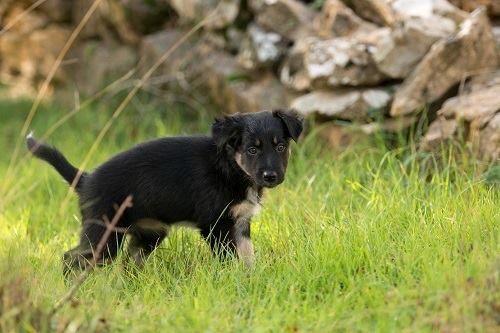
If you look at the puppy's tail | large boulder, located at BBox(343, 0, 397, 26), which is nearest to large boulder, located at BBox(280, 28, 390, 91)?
large boulder, located at BBox(343, 0, 397, 26)

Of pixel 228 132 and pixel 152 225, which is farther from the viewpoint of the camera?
pixel 152 225

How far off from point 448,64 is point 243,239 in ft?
9.19

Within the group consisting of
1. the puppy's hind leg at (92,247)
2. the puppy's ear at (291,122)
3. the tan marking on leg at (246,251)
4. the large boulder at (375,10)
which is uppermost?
the large boulder at (375,10)

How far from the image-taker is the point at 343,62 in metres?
7.73

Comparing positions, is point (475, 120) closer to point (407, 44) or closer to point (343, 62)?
point (407, 44)

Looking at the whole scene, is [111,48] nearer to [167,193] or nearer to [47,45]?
[47,45]

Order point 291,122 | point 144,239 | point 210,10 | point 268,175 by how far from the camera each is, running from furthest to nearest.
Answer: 1. point 210,10
2. point 144,239
3. point 291,122
4. point 268,175

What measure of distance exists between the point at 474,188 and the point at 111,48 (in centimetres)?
629

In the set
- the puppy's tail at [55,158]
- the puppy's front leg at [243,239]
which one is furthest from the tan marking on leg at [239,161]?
the puppy's tail at [55,158]

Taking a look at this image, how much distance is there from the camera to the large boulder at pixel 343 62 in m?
7.71

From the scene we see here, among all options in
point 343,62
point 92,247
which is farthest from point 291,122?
point 343,62

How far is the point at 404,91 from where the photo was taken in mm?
7379

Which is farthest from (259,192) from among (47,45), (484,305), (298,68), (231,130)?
(47,45)

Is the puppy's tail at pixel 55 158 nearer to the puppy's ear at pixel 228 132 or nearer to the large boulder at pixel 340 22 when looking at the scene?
the puppy's ear at pixel 228 132
